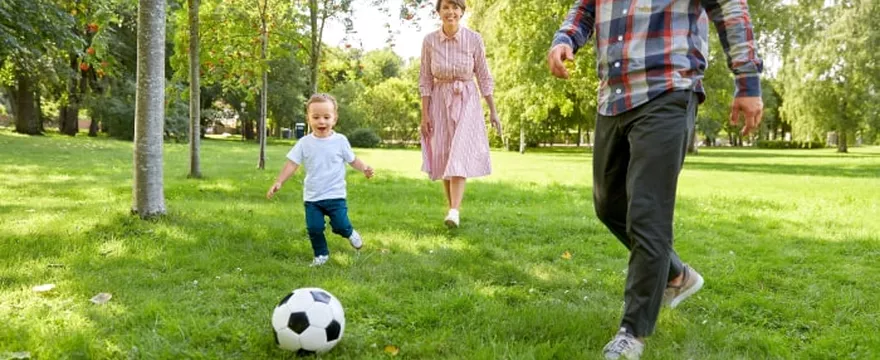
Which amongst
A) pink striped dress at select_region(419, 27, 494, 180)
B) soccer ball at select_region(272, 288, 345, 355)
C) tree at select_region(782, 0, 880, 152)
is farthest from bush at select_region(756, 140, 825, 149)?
soccer ball at select_region(272, 288, 345, 355)

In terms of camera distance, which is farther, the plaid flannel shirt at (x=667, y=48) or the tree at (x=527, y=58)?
the tree at (x=527, y=58)

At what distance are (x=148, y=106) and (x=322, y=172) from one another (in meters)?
2.30

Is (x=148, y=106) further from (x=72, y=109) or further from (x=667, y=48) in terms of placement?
(x=72, y=109)

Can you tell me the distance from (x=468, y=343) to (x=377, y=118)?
50006 millimetres

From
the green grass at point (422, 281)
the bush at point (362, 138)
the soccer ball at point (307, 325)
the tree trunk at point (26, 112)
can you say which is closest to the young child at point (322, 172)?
the green grass at point (422, 281)

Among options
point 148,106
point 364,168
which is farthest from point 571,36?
point 148,106

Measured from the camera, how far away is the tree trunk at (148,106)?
19.3ft

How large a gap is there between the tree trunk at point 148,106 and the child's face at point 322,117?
1921 mm

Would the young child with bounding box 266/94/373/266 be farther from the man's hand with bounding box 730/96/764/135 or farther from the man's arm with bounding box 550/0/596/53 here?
the man's hand with bounding box 730/96/764/135

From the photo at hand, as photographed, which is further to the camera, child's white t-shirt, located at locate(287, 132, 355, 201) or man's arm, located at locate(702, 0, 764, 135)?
child's white t-shirt, located at locate(287, 132, 355, 201)

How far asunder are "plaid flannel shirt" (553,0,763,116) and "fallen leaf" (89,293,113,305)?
9.65ft

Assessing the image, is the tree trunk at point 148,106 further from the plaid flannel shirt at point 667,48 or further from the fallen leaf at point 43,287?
the plaid flannel shirt at point 667,48

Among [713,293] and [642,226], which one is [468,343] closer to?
[642,226]

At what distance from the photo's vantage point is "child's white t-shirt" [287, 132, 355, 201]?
186 inches
